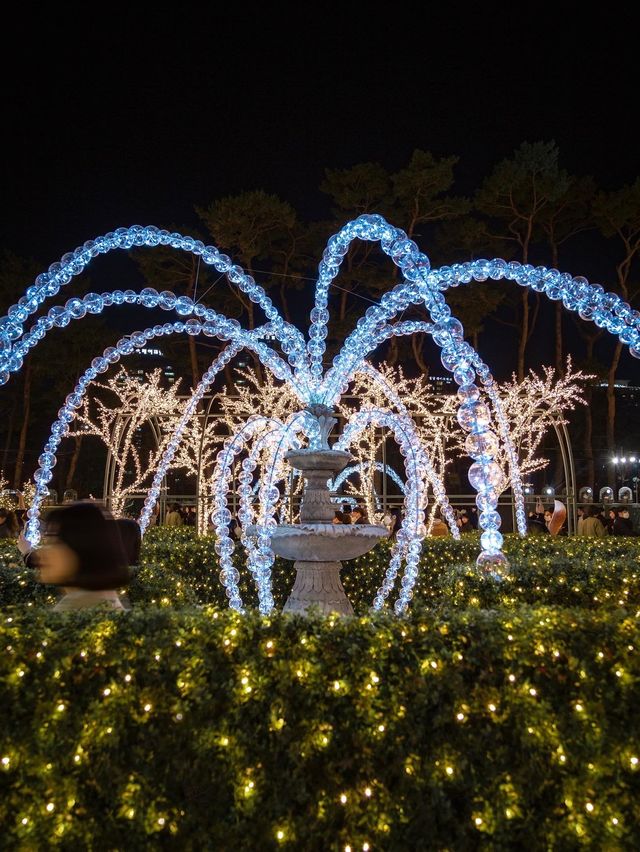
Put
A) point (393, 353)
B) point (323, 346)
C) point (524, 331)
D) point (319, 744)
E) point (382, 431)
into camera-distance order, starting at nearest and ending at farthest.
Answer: point (319, 744), point (323, 346), point (382, 431), point (393, 353), point (524, 331)

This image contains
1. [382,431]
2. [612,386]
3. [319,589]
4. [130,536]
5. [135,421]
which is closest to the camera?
[130,536]

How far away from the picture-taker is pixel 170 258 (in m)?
26.6

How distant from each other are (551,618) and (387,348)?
82.0ft

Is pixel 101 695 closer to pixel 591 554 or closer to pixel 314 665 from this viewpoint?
pixel 314 665

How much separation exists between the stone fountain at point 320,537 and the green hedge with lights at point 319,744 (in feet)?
11.5

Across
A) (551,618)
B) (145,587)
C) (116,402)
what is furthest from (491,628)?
(116,402)

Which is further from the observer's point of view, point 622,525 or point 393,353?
point 393,353

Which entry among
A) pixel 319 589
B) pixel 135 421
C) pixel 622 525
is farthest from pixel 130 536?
pixel 135 421

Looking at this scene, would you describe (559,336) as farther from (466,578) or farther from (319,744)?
(319,744)

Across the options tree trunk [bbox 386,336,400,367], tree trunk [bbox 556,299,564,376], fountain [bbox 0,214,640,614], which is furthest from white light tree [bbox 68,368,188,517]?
tree trunk [bbox 556,299,564,376]

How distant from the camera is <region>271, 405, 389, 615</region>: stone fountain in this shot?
6.95 metres

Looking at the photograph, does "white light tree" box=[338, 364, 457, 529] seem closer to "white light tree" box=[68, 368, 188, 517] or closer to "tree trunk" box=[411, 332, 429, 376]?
"tree trunk" box=[411, 332, 429, 376]

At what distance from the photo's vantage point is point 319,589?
7258mm

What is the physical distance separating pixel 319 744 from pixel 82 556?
84.2 inches
